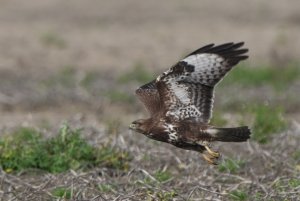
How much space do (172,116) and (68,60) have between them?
940cm

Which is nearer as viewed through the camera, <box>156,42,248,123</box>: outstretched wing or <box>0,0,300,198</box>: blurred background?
<box>156,42,248,123</box>: outstretched wing

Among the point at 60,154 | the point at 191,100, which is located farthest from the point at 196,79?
the point at 60,154

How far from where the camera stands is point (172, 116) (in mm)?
8883

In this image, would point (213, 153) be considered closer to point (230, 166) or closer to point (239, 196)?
point (239, 196)

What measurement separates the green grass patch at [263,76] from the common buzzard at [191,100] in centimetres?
717

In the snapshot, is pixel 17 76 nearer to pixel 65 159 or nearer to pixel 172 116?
pixel 65 159

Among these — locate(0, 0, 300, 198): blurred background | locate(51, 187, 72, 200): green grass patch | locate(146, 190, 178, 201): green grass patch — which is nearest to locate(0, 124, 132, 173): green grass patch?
locate(0, 0, 300, 198): blurred background

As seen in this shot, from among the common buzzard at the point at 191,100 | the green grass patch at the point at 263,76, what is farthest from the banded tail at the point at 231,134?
the green grass patch at the point at 263,76

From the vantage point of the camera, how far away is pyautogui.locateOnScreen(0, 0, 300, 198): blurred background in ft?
43.0

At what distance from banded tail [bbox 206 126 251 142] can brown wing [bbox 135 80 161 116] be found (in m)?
0.54

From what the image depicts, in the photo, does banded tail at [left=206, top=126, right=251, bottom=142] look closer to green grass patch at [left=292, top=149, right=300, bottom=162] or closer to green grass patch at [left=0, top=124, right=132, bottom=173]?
green grass patch at [left=0, top=124, right=132, bottom=173]

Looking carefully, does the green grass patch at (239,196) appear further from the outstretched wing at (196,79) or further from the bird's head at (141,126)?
the bird's head at (141,126)

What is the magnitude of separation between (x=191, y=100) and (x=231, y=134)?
567mm

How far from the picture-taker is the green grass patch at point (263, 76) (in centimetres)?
1627
